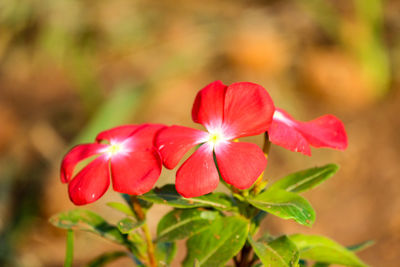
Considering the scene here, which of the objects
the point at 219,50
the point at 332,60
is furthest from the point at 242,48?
the point at 332,60

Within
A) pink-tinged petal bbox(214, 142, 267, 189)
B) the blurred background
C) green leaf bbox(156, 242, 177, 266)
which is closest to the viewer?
pink-tinged petal bbox(214, 142, 267, 189)

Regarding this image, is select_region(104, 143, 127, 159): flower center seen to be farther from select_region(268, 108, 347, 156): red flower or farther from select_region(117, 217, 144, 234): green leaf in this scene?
select_region(268, 108, 347, 156): red flower

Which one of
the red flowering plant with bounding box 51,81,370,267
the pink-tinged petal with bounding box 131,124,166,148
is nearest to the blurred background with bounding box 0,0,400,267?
the red flowering plant with bounding box 51,81,370,267

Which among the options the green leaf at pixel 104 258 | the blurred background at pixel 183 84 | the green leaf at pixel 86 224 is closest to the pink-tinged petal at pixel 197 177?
the green leaf at pixel 86 224

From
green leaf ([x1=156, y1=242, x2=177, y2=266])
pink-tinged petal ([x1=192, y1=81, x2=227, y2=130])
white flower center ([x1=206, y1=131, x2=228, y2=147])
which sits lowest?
green leaf ([x1=156, y1=242, x2=177, y2=266])

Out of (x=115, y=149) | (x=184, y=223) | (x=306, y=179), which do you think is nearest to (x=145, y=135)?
(x=115, y=149)

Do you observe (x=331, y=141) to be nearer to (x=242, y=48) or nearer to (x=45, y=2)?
(x=242, y=48)

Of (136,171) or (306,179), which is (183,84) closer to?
(306,179)
